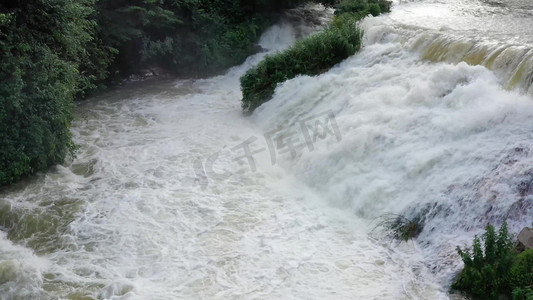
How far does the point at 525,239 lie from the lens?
5.54 meters

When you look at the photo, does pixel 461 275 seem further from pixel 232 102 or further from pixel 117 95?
pixel 117 95

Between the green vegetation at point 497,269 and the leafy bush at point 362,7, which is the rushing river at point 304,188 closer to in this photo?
the green vegetation at point 497,269

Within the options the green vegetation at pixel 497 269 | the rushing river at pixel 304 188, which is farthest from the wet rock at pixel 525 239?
the rushing river at pixel 304 188

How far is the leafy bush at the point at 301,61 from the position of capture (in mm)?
11852

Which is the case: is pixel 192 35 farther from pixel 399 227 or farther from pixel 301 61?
pixel 399 227

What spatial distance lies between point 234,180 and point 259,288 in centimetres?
310

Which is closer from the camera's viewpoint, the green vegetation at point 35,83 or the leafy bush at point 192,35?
the green vegetation at point 35,83

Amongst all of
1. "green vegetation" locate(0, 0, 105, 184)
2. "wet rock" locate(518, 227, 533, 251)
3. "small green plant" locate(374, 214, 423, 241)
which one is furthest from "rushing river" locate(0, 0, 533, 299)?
"green vegetation" locate(0, 0, 105, 184)

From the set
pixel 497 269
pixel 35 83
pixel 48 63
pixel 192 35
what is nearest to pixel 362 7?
pixel 192 35

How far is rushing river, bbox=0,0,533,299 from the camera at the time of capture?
6184 mm

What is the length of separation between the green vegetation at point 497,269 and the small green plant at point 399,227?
1.17 metres

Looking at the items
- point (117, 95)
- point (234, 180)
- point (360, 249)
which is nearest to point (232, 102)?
point (117, 95)

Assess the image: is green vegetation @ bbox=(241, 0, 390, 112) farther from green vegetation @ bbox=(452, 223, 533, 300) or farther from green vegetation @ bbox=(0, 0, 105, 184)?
green vegetation @ bbox=(452, 223, 533, 300)

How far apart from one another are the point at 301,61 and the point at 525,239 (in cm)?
744
